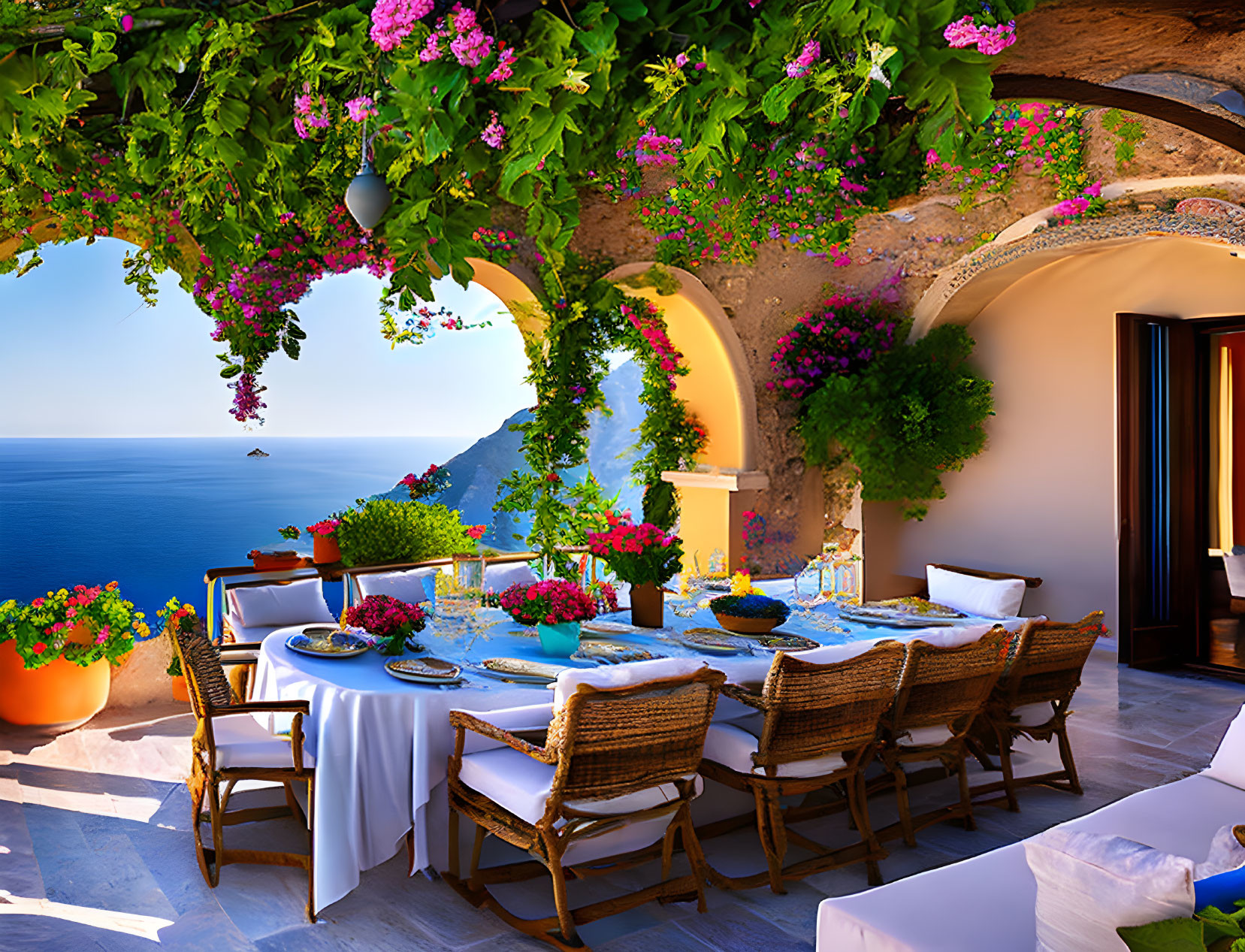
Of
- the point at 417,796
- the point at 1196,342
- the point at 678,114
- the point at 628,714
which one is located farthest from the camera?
the point at 1196,342

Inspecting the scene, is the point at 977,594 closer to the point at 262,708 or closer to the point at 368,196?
the point at 262,708

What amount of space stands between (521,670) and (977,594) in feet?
8.60

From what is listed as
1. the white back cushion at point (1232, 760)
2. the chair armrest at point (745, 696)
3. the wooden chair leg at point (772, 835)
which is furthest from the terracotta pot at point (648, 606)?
the white back cushion at point (1232, 760)

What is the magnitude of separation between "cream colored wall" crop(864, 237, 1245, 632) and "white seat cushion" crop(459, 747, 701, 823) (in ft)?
16.3

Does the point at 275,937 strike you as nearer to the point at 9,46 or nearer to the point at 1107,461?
the point at 9,46

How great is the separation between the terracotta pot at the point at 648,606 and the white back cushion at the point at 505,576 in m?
0.94

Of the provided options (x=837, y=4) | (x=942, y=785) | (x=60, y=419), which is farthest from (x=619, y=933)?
(x=60, y=419)

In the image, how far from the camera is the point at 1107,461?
22.4 ft

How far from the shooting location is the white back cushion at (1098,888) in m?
1.44

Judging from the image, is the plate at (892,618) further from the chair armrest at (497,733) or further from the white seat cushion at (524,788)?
the chair armrest at (497,733)

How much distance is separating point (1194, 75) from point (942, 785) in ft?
10.7

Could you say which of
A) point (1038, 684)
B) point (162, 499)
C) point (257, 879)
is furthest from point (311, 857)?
point (162, 499)

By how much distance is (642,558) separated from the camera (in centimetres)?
388

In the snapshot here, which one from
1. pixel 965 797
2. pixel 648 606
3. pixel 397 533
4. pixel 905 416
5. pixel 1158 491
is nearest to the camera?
pixel 965 797
